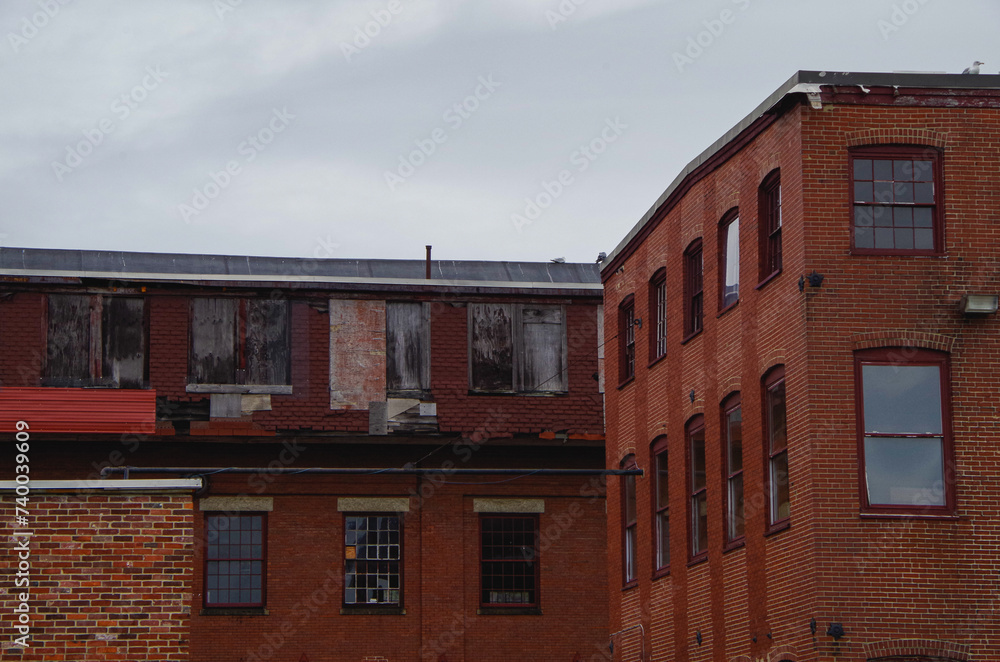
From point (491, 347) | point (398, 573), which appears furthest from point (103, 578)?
point (491, 347)

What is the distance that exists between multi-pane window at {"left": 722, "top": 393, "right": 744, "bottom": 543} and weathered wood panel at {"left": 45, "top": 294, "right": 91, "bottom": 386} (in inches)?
648

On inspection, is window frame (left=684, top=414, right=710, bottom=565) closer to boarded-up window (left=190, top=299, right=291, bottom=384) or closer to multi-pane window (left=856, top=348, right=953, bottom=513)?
multi-pane window (left=856, top=348, right=953, bottom=513)

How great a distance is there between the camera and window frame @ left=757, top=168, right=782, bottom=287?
20188 millimetres

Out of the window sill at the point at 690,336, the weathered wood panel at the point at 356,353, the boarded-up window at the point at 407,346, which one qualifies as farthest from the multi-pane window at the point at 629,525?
the weathered wood panel at the point at 356,353

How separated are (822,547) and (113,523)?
8.56 meters

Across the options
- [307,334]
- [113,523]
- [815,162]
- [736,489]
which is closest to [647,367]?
Result: [736,489]

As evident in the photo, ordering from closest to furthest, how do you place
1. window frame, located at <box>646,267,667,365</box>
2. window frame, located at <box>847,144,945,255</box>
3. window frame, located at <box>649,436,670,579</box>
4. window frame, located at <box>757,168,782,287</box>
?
window frame, located at <box>847,144,945,255</box>, window frame, located at <box>757,168,782,287</box>, window frame, located at <box>649,436,670,579</box>, window frame, located at <box>646,267,667,365</box>

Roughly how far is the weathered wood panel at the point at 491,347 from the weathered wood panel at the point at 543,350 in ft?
1.10

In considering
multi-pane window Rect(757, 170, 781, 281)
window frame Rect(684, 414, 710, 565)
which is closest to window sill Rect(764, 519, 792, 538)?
window frame Rect(684, 414, 710, 565)

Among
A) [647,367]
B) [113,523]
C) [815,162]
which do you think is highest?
[815,162]

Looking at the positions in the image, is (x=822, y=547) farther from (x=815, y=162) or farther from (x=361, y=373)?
(x=361, y=373)

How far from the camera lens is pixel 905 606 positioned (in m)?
17.6

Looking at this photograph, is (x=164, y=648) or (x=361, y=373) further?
(x=361, y=373)

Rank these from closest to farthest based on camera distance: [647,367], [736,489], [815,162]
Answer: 1. [815,162]
2. [736,489]
3. [647,367]
